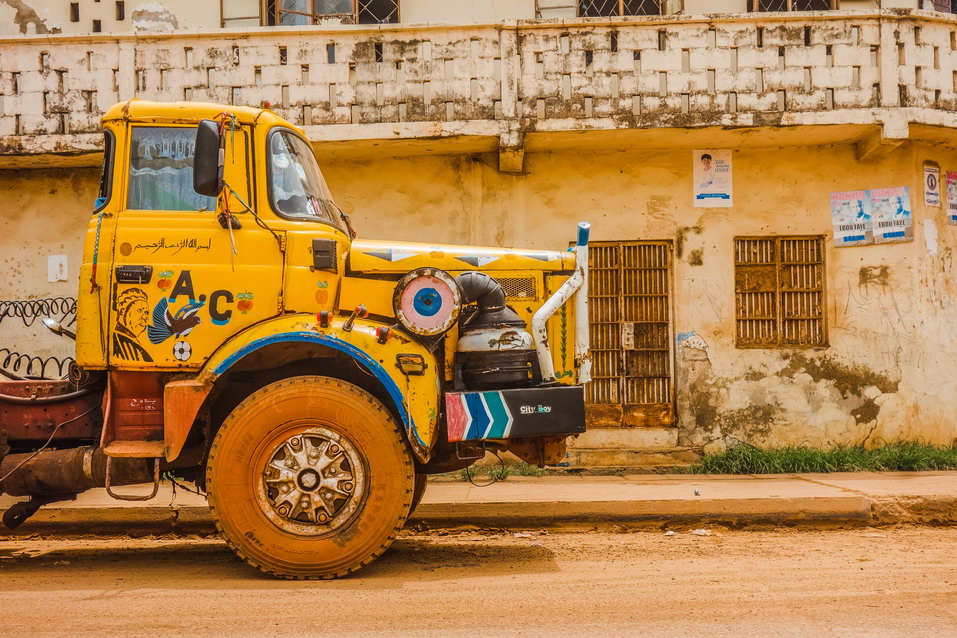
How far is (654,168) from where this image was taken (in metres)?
10.3

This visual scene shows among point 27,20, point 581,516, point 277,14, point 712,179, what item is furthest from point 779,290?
point 27,20

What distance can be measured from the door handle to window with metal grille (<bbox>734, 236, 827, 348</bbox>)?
22.7ft

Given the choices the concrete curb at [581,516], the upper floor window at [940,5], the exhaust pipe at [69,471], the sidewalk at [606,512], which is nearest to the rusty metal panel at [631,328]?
the sidewalk at [606,512]

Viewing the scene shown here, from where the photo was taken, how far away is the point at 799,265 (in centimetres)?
1031

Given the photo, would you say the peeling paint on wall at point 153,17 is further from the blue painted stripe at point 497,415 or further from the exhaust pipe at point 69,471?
the blue painted stripe at point 497,415

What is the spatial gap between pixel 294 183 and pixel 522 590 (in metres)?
2.69

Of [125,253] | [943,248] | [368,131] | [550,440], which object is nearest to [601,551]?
[550,440]

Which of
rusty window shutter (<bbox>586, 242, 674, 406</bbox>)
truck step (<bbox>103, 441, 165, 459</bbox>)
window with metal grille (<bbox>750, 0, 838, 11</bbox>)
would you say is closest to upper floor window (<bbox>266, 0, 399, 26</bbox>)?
rusty window shutter (<bbox>586, 242, 674, 406</bbox>)

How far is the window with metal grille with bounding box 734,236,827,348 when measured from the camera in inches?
405

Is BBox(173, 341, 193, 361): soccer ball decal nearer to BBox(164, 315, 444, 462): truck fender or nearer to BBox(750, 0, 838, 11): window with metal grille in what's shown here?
BBox(164, 315, 444, 462): truck fender

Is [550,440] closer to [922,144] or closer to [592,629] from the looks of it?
[592,629]

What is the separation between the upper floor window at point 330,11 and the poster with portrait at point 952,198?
6.63 metres

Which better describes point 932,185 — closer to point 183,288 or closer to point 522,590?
point 522,590

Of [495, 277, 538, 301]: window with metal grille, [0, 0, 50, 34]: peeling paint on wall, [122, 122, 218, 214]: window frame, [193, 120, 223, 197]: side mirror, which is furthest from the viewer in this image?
[0, 0, 50, 34]: peeling paint on wall
